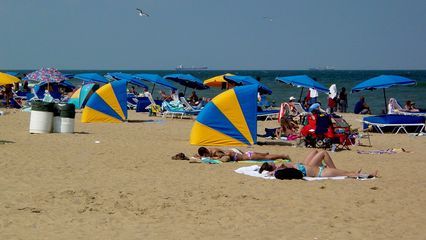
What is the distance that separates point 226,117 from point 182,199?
578cm

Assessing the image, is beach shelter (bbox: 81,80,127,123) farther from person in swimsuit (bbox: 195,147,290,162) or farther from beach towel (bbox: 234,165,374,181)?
beach towel (bbox: 234,165,374,181)

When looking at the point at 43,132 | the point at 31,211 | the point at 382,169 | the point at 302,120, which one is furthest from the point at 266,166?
the point at 302,120

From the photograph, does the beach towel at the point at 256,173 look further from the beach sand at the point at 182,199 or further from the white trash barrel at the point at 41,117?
the white trash barrel at the point at 41,117

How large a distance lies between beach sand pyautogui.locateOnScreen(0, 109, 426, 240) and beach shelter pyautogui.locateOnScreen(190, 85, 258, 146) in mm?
1226

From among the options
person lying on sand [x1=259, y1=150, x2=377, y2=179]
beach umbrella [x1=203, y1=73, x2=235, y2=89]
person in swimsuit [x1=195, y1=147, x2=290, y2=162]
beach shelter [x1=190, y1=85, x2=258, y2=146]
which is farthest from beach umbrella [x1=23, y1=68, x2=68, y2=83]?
person lying on sand [x1=259, y1=150, x2=377, y2=179]

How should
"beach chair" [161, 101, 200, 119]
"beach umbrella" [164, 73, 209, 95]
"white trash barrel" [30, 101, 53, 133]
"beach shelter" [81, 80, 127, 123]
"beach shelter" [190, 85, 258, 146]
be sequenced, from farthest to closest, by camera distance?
"beach umbrella" [164, 73, 209, 95]
"beach chair" [161, 101, 200, 119]
"beach shelter" [81, 80, 127, 123]
"white trash barrel" [30, 101, 53, 133]
"beach shelter" [190, 85, 258, 146]

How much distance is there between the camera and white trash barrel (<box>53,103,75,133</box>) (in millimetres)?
15359

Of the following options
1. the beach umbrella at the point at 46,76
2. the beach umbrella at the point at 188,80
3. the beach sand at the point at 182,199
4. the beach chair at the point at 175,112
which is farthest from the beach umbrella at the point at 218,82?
the beach sand at the point at 182,199

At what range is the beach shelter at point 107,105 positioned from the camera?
19.2 metres

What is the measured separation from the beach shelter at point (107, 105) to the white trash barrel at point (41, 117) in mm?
3824

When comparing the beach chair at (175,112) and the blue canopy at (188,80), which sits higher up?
the blue canopy at (188,80)

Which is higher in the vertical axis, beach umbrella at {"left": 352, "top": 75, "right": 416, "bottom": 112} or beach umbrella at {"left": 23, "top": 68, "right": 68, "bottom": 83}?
beach umbrella at {"left": 352, "top": 75, "right": 416, "bottom": 112}

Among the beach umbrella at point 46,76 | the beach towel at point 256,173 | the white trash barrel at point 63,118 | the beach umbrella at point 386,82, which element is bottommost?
the beach towel at point 256,173

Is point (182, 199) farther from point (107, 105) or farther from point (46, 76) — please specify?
point (46, 76)
